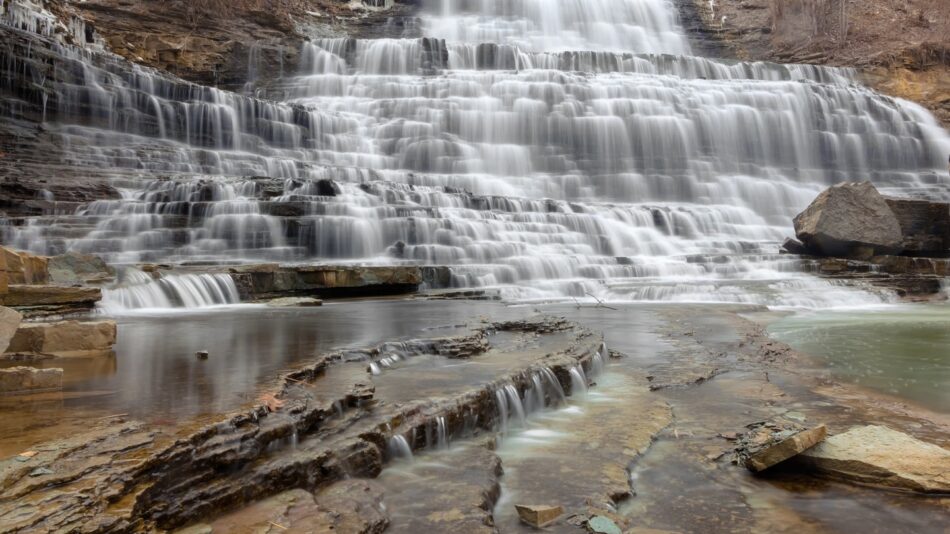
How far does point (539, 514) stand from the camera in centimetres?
253

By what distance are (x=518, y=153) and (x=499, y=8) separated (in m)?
18.2

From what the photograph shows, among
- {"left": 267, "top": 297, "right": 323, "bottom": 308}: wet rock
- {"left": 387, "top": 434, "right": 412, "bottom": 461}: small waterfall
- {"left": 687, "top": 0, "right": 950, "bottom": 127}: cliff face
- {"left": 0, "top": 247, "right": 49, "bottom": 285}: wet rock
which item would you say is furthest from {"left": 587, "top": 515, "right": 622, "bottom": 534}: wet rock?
{"left": 687, "top": 0, "right": 950, "bottom": 127}: cliff face

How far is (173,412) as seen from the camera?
2795 millimetres

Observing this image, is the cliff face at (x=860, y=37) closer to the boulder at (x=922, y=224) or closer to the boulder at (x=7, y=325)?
the boulder at (x=922, y=224)

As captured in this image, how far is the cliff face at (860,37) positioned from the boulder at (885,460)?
92.0 ft

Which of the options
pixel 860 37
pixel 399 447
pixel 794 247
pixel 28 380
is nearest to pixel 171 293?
pixel 28 380

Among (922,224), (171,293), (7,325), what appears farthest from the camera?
(922,224)

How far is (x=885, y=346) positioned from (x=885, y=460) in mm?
4433

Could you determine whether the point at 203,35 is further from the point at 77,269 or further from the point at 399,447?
the point at 399,447

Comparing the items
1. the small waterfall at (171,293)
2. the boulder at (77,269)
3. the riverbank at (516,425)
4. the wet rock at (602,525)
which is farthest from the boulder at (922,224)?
the boulder at (77,269)

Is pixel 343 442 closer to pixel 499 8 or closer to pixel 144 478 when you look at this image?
pixel 144 478

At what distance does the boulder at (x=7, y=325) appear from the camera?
330 cm

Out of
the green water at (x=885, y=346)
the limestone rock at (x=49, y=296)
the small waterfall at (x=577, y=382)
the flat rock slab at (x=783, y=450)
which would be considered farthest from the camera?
the limestone rock at (x=49, y=296)

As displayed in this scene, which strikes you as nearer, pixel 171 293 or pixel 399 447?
pixel 399 447
